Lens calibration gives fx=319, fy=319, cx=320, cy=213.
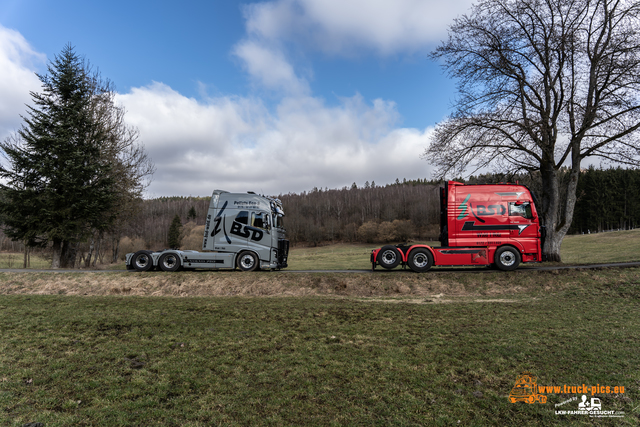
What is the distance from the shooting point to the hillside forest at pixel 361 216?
43241 mm

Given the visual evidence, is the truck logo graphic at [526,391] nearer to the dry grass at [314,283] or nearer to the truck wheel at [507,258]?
the dry grass at [314,283]

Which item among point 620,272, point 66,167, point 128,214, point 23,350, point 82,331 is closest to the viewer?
point 23,350

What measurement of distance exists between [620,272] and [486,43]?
12.6 meters

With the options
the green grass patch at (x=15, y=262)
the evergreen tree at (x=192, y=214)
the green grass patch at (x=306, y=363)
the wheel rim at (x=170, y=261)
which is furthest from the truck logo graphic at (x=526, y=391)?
the evergreen tree at (x=192, y=214)

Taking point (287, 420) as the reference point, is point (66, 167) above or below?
above

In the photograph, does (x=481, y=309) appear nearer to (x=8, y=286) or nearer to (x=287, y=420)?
(x=287, y=420)

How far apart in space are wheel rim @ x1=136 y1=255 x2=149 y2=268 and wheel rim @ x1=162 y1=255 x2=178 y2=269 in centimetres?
99

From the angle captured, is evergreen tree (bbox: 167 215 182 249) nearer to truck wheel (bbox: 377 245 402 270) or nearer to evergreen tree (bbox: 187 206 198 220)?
evergreen tree (bbox: 187 206 198 220)

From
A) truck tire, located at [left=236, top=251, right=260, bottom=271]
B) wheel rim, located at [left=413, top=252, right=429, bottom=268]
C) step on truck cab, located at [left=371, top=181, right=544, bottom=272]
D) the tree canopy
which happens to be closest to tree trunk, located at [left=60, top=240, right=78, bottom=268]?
the tree canopy

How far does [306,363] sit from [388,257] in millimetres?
10271

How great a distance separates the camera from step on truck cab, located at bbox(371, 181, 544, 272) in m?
14.0

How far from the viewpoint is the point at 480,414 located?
12.0ft

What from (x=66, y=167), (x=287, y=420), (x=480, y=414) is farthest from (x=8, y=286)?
(x=480, y=414)

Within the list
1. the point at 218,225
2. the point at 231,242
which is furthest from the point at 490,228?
the point at 218,225
